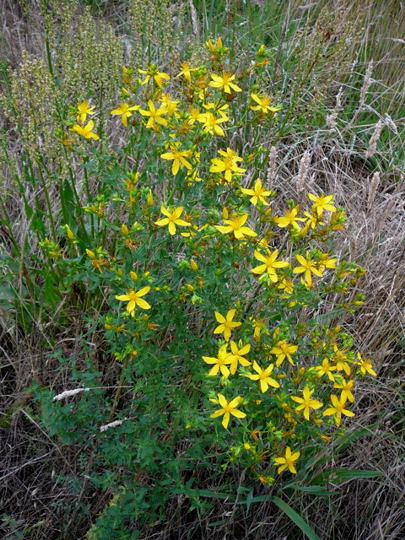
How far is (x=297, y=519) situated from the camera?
2133mm

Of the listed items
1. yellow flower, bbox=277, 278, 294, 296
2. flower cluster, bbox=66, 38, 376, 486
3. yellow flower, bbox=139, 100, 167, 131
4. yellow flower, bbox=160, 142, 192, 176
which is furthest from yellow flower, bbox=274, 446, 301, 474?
yellow flower, bbox=139, 100, 167, 131

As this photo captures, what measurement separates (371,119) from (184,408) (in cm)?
295

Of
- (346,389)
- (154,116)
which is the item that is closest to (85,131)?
(154,116)

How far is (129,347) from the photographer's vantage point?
70.9 inches

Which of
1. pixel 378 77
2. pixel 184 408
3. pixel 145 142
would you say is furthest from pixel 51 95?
pixel 378 77

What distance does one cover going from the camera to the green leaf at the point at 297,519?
2.11 metres

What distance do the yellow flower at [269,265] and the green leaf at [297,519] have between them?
918 mm

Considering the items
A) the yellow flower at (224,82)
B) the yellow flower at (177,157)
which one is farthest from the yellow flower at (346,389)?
the yellow flower at (224,82)

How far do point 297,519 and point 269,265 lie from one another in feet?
3.20

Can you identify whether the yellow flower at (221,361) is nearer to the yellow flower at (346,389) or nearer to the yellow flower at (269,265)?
the yellow flower at (269,265)

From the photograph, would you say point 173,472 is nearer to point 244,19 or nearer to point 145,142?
point 145,142

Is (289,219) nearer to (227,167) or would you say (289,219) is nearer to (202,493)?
(227,167)

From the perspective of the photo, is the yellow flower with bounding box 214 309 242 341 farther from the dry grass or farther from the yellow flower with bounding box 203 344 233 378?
the dry grass

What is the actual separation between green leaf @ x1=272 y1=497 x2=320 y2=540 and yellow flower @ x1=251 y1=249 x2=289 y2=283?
92 cm
